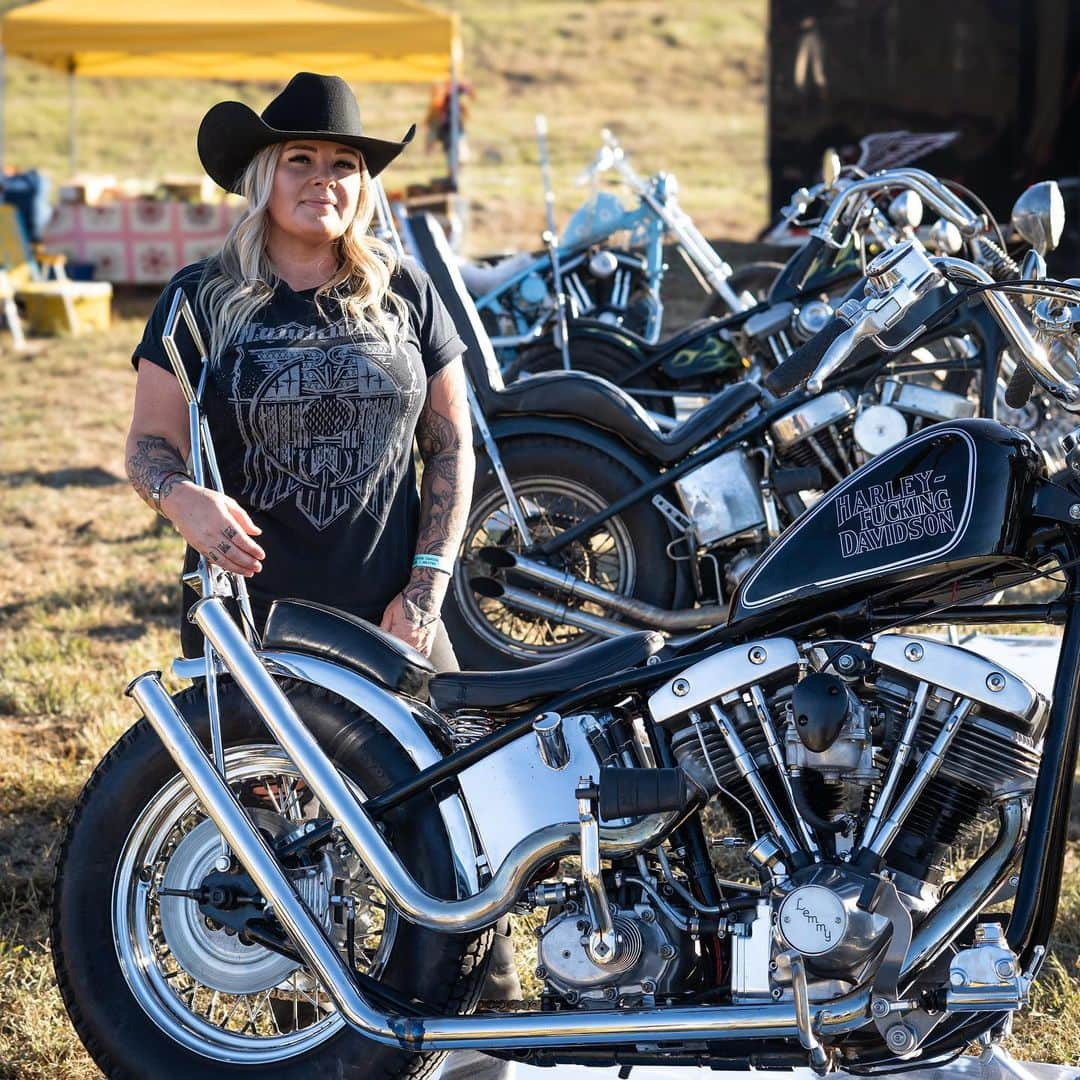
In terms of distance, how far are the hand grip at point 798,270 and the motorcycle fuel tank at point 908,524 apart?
3278 mm

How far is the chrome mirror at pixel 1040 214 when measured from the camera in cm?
288

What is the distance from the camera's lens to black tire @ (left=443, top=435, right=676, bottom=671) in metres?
4.86

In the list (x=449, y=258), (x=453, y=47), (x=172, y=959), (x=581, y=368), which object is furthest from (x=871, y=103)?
(x=172, y=959)

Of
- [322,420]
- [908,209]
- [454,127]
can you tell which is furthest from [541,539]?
[454,127]

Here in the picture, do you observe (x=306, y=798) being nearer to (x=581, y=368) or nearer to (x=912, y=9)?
(x=581, y=368)

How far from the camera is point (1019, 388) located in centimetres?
283

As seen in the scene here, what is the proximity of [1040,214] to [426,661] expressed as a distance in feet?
4.86

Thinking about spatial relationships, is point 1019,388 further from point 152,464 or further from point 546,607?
point 546,607

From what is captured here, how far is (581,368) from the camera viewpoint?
639cm

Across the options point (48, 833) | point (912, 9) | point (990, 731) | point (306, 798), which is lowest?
point (48, 833)

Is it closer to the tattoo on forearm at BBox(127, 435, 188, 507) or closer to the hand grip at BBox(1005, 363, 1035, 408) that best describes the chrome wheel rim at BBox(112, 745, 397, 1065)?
the tattoo on forearm at BBox(127, 435, 188, 507)

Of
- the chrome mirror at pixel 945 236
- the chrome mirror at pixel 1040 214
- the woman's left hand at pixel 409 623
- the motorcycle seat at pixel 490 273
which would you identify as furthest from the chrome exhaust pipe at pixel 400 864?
the motorcycle seat at pixel 490 273

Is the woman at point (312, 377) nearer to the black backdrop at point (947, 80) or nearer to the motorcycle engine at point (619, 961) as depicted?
the motorcycle engine at point (619, 961)

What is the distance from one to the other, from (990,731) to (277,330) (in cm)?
156
